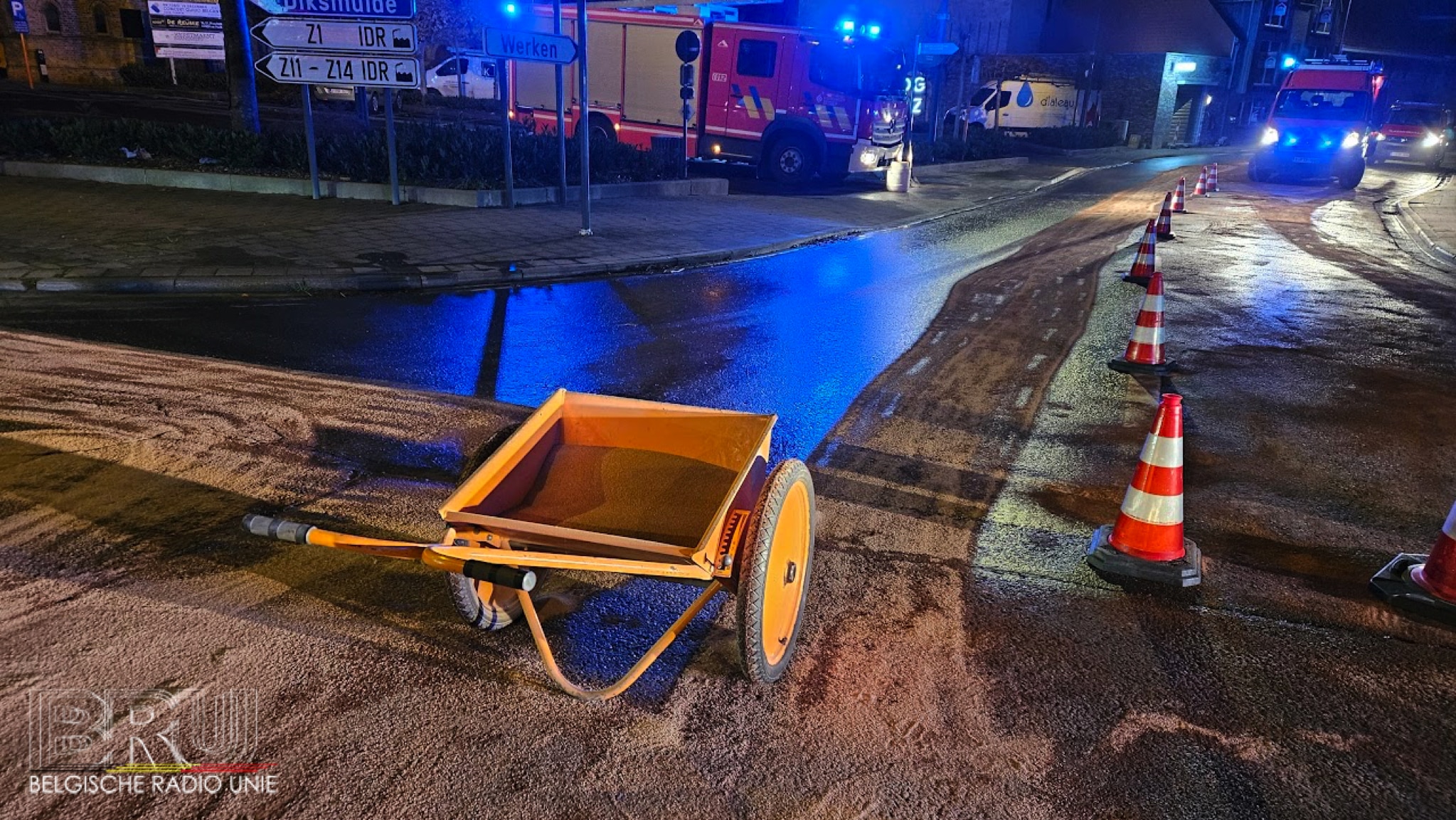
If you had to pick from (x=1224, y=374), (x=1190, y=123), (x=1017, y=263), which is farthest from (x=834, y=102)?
(x=1190, y=123)

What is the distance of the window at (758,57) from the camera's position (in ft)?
63.3

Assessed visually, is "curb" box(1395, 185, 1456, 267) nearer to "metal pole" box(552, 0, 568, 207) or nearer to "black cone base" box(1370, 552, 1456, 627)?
"black cone base" box(1370, 552, 1456, 627)

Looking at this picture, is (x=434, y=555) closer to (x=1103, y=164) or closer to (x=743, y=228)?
(x=743, y=228)

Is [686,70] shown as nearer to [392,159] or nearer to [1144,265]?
[392,159]

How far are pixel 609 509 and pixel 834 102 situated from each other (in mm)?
17382

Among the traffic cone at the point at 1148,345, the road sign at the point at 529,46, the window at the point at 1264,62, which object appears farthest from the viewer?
the window at the point at 1264,62

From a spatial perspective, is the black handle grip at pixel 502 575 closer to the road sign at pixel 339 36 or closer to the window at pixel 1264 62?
the road sign at pixel 339 36

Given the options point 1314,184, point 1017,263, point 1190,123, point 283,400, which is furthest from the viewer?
point 1190,123

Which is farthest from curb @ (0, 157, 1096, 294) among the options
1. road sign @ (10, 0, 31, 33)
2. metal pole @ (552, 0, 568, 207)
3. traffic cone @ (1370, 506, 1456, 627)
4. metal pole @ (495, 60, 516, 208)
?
road sign @ (10, 0, 31, 33)

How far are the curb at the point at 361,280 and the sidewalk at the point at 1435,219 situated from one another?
1174 centimetres

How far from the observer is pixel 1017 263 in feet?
41.4

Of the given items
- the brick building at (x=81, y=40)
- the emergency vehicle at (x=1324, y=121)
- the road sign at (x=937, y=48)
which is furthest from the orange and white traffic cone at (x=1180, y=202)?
the brick building at (x=81, y=40)

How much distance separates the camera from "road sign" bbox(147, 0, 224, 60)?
21500mm

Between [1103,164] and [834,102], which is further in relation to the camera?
[1103,164]
